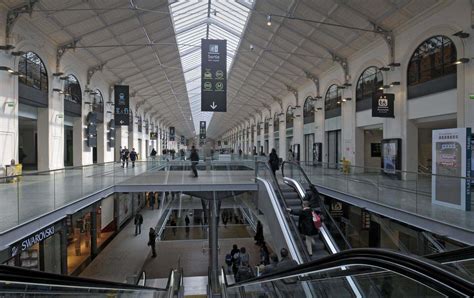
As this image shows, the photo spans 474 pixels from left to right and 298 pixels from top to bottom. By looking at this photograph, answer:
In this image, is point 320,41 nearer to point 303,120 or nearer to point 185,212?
point 303,120

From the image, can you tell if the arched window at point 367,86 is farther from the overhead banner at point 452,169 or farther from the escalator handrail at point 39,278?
the escalator handrail at point 39,278

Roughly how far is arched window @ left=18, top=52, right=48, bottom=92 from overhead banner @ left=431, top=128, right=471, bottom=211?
1614cm

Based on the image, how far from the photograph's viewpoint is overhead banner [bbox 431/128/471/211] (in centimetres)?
782

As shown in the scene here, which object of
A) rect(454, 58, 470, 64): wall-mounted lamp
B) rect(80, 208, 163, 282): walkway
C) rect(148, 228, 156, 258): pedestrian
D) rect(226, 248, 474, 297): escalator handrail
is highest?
rect(454, 58, 470, 64): wall-mounted lamp

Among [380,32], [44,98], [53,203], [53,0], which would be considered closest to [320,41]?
[380,32]

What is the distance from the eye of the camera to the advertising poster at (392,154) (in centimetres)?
1598

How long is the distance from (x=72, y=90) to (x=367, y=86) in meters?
17.6

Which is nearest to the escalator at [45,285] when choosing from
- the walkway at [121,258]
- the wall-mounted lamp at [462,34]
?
the walkway at [121,258]

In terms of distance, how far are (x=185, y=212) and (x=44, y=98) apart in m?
19.0

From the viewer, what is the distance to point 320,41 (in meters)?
20.2

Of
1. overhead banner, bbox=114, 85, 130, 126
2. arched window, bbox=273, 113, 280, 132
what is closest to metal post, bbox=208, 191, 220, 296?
overhead banner, bbox=114, 85, 130, 126

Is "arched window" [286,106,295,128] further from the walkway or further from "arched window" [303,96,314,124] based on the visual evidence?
the walkway

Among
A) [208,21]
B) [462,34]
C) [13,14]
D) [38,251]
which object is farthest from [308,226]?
[208,21]

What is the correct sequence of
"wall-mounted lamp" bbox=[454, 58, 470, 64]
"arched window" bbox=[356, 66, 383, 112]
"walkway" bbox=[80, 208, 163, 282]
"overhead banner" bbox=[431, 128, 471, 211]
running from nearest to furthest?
1. "overhead banner" bbox=[431, 128, 471, 211]
2. "wall-mounted lamp" bbox=[454, 58, 470, 64]
3. "walkway" bbox=[80, 208, 163, 282]
4. "arched window" bbox=[356, 66, 383, 112]
